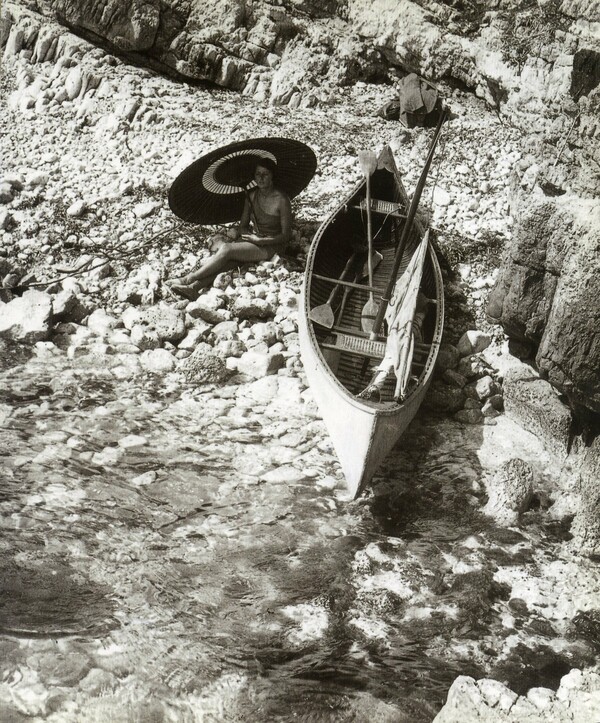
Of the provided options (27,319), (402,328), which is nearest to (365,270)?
(402,328)

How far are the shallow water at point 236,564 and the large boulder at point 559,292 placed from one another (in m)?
1.23

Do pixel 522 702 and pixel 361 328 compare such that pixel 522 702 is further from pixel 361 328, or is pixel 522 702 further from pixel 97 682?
pixel 361 328

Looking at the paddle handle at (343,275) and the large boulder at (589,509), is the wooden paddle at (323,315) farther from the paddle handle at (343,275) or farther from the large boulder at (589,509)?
the large boulder at (589,509)

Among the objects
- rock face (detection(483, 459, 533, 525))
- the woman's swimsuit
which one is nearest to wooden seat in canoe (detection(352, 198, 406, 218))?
the woman's swimsuit

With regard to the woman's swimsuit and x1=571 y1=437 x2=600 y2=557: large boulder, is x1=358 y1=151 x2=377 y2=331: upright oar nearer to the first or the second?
the woman's swimsuit

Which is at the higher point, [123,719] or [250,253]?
[250,253]

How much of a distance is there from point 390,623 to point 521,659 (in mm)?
907

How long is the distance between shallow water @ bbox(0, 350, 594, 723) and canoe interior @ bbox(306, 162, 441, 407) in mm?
610

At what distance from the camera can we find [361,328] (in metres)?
8.03

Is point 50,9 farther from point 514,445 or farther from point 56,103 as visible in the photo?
point 514,445

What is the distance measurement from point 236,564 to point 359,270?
181 inches

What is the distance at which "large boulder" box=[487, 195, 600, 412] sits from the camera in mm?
5691

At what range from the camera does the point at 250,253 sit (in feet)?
29.0

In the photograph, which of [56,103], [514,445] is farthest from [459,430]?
[56,103]
